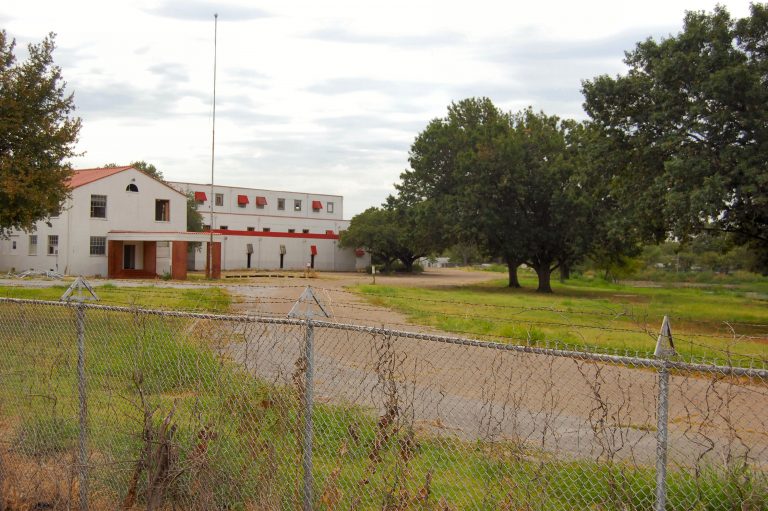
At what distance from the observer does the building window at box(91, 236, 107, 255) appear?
1869 inches

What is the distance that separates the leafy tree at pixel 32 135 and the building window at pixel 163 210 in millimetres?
31593

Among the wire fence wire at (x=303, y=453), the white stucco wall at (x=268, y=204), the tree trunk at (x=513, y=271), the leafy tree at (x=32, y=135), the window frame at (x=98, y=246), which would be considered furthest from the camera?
the white stucco wall at (x=268, y=204)

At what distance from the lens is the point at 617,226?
2741 centimetres

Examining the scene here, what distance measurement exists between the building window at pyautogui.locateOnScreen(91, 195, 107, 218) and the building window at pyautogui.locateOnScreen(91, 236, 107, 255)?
142 centimetres

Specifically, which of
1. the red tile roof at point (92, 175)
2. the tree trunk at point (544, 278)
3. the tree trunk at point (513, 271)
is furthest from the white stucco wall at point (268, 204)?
the tree trunk at point (544, 278)

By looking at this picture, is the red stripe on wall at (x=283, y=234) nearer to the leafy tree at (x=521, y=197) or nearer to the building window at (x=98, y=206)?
the building window at (x=98, y=206)

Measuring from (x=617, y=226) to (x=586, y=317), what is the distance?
381 centimetres

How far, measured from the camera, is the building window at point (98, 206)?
1873 inches

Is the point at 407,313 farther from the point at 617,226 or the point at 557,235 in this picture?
the point at 557,235

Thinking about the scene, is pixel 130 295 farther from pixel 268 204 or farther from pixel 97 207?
pixel 268 204

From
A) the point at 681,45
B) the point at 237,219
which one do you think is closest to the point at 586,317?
the point at 681,45

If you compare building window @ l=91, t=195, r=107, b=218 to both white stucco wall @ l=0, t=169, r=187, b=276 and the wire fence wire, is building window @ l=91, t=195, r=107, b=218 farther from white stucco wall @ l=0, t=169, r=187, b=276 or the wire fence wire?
the wire fence wire

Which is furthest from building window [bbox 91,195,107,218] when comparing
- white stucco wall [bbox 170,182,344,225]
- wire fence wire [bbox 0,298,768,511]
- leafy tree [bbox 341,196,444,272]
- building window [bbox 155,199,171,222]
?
wire fence wire [bbox 0,298,768,511]

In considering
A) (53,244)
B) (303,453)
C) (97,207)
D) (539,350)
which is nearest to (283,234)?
(97,207)
